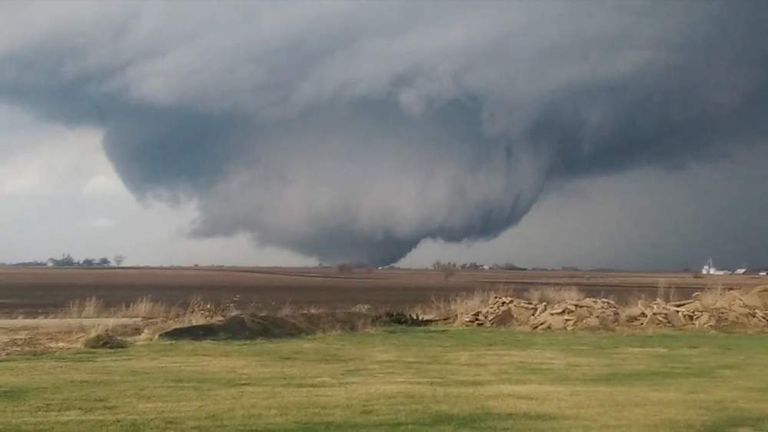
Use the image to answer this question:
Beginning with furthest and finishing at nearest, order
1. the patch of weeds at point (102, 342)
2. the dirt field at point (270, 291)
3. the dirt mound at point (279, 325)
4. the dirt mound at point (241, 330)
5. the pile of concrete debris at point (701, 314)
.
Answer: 1. the dirt field at point (270, 291)
2. the pile of concrete debris at point (701, 314)
3. the dirt mound at point (279, 325)
4. the dirt mound at point (241, 330)
5. the patch of weeds at point (102, 342)

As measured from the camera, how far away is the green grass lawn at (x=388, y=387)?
1641cm

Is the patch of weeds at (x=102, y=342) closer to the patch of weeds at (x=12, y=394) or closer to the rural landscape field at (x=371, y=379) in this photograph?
the rural landscape field at (x=371, y=379)

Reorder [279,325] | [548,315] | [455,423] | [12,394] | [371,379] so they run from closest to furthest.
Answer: [455,423]
[12,394]
[371,379]
[279,325]
[548,315]

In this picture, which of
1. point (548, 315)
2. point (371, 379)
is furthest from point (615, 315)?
point (371, 379)

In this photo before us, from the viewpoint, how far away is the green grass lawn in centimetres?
1641

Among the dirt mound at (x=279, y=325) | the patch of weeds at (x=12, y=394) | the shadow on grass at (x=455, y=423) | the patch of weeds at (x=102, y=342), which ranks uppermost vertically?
the dirt mound at (x=279, y=325)

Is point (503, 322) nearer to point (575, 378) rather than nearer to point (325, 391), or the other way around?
point (575, 378)

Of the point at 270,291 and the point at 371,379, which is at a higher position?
the point at 270,291

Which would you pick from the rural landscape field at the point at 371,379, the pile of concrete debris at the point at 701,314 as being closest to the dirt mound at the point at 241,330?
the rural landscape field at the point at 371,379

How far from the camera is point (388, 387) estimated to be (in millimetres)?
20875

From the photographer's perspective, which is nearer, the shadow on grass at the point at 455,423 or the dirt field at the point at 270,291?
the shadow on grass at the point at 455,423

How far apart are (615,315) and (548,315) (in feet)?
10.1

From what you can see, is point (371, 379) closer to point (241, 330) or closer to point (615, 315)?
point (241, 330)

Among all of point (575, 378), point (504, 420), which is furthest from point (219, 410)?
point (575, 378)
